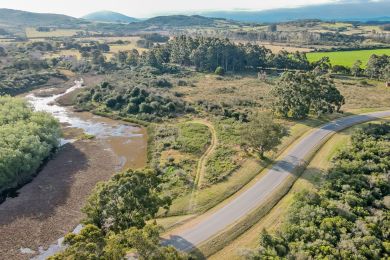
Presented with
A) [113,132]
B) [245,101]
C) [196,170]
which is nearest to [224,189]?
[196,170]

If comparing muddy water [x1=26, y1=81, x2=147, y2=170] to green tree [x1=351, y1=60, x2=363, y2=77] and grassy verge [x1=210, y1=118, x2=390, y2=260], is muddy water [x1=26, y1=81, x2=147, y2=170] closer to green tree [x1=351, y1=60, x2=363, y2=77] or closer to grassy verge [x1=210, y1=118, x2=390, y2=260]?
grassy verge [x1=210, y1=118, x2=390, y2=260]

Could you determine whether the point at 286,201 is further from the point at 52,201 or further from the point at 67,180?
the point at 67,180

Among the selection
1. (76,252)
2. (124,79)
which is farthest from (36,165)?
(124,79)

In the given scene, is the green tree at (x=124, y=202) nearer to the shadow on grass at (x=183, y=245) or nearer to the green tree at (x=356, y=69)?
the shadow on grass at (x=183, y=245)

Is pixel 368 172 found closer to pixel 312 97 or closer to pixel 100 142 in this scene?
pixel 312 97

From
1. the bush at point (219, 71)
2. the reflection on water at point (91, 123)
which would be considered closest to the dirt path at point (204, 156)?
the reflection on water at point (91, 123)

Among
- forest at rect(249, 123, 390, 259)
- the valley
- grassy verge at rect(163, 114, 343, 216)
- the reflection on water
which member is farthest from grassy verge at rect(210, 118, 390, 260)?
the reflection on water
